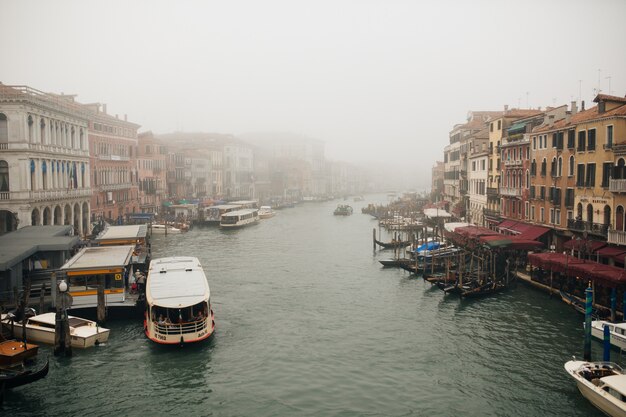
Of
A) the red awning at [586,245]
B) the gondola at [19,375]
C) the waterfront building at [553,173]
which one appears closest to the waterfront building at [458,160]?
the waterfront building at [553,173]

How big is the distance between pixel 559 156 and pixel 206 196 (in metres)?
60.3

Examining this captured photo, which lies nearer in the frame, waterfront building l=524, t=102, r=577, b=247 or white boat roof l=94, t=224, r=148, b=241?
waterfront building l=524, t=102, r=577, b=247

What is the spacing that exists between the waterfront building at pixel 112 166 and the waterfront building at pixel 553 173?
3272 centimetres

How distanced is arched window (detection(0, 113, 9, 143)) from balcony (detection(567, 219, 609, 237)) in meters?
28.5

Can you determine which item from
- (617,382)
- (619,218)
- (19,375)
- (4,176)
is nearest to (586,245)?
(619,218)

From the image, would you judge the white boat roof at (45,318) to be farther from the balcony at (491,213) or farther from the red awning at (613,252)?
the balcony at (491,213)

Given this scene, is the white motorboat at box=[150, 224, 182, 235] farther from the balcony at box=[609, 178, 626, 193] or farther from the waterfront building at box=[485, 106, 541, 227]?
the balcony at box=[609, 178, 626, 193]

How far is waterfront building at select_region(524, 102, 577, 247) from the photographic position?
88.9 ft

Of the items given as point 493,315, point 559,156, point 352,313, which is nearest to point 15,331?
point 352,313

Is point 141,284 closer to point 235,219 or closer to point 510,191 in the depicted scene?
point 510,191

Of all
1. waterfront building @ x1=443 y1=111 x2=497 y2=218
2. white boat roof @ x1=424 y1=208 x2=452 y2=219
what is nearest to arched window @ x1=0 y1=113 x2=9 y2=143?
white boat roof @ x1=424 y1=208 x2=452 y2=219

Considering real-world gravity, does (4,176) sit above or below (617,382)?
above

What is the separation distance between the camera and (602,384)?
13.4m

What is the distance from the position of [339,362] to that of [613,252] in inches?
486
